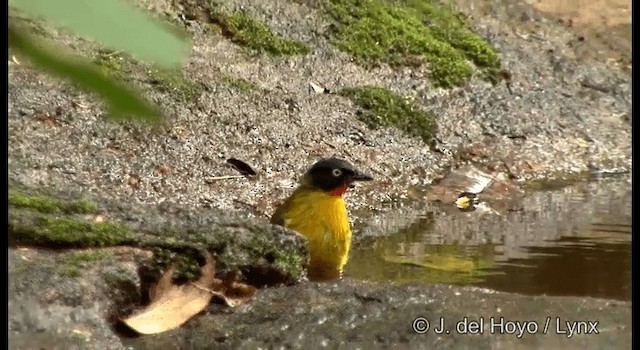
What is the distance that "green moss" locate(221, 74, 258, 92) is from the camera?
22.2ft

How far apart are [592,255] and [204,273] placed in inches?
82.0

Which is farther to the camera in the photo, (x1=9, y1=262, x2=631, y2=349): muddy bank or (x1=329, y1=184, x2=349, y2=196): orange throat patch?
(x1=329, y1=184, x2=349, y2=196): orange throat patch

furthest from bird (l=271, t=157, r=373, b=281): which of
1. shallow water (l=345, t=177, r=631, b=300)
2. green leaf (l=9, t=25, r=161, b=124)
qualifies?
green leaf (l=9, t=25, r=161, b=124)

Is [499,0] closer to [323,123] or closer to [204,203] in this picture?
[323,123]

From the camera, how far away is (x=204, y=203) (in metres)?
5.38

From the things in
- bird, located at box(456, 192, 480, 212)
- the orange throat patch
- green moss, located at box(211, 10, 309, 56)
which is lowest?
bird, located at box(456, 192, 480, 212)

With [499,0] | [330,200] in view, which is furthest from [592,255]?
[499,0]

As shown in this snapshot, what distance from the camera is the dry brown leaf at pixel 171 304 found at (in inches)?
122

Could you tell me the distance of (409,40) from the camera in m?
8.11

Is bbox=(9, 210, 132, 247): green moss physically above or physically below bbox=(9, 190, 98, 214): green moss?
below

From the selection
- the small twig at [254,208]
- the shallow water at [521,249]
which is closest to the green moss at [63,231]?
the shallow water at [521,249]

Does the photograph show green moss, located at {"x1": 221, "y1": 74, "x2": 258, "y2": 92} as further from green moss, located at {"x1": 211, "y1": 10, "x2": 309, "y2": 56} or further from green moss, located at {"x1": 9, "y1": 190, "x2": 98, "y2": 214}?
green moss, located at {"x1": 9, "y1": 190, "x2": 98, "y2": 214}

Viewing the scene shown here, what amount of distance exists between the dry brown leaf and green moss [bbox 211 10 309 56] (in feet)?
13.3

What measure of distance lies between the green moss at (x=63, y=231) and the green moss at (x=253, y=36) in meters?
3.99
